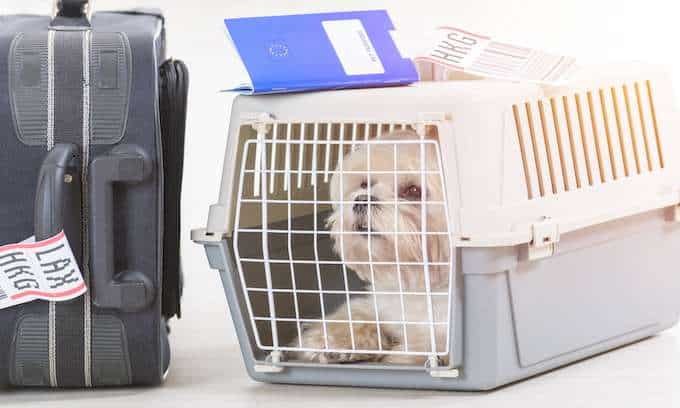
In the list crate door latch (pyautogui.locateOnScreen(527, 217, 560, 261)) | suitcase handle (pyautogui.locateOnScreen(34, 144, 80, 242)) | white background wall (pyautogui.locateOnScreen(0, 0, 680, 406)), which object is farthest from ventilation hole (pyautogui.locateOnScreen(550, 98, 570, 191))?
white background wall (pyautogui.locateOnScreen(0, 0, 680, 406))

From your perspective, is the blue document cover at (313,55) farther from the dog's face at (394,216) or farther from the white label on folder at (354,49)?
the dog's face at (394,216)

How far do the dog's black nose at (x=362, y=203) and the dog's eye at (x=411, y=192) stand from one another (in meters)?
0.05

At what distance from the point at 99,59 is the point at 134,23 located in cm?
14

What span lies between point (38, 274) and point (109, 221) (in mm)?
143

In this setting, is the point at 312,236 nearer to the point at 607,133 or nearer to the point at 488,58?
the point at 488,58

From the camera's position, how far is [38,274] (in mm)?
2031

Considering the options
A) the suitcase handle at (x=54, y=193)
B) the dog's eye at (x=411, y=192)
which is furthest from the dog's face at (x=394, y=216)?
the suitcase handle at (x=54, y=193)

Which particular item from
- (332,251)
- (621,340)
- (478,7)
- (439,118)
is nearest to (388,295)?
(332,251)

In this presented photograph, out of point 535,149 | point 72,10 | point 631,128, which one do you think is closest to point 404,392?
point 535,149

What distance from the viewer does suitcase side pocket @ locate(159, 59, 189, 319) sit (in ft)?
6.94

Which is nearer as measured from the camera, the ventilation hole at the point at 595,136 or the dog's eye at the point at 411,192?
the dog's eye at the point at 411,192

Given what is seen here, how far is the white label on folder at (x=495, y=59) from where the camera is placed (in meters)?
2.13

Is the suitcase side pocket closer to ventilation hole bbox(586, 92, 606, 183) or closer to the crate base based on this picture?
the crate base

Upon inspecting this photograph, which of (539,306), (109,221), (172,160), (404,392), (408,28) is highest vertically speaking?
(408,28)
